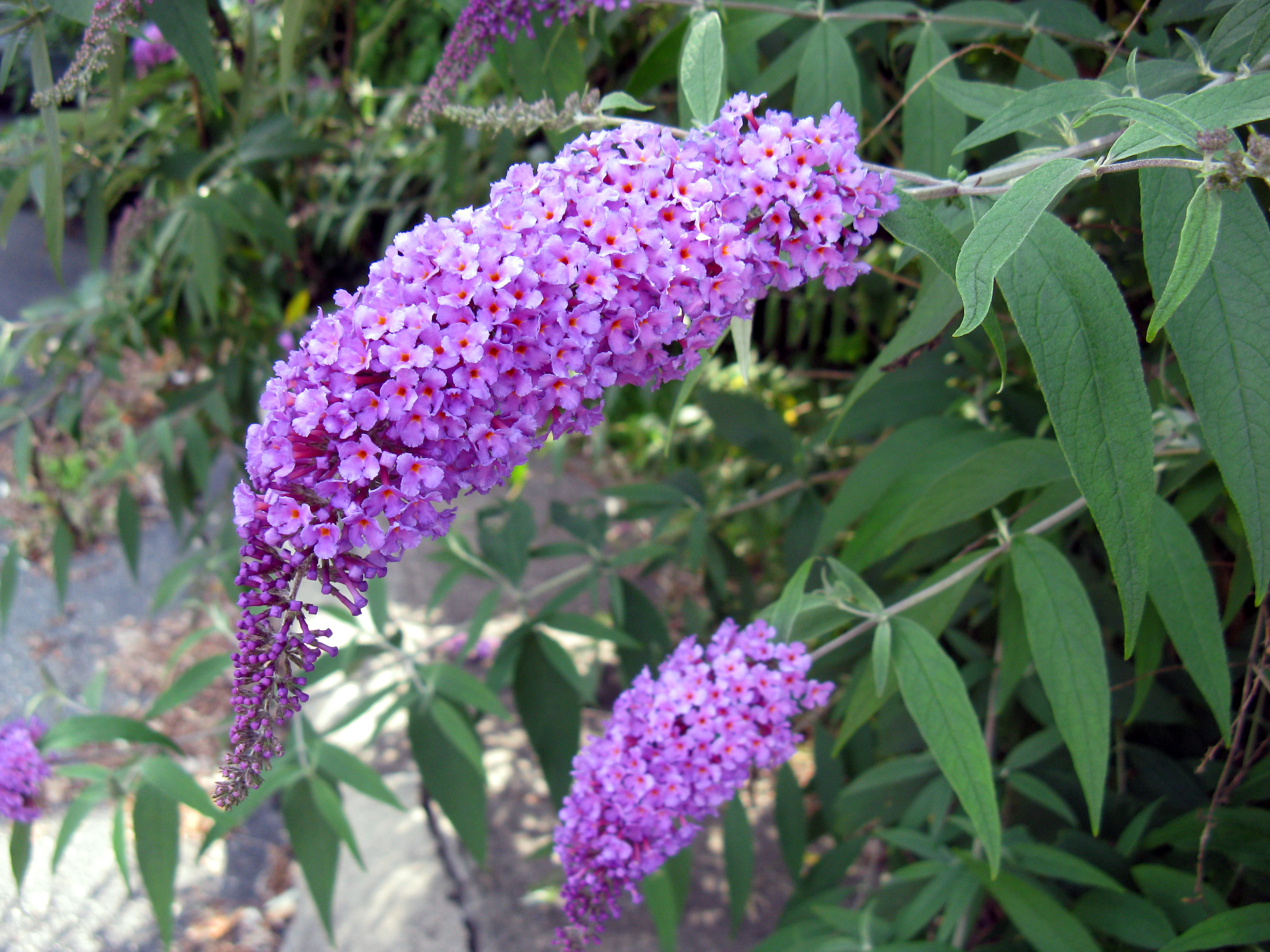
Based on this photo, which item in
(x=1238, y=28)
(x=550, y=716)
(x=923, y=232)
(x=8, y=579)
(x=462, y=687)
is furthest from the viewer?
(x=8, y=579)

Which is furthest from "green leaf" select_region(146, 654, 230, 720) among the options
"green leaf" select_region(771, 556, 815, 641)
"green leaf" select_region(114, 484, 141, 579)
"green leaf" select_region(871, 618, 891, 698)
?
"green leaf" select_region(871, 618, 891, 698)

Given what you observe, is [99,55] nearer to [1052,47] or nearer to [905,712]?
[1052,47]

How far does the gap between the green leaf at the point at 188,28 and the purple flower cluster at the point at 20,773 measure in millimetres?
1036

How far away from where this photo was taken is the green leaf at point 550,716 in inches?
60.7

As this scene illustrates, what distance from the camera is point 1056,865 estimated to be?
117 centimetres

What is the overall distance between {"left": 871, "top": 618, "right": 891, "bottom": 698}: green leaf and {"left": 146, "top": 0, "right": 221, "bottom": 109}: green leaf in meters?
1.04

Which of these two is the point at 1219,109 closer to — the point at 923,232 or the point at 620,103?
the point at 923,232

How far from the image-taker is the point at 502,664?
154 cm

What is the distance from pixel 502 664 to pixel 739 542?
1742mm

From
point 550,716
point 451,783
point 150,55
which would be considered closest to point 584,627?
point 550,716

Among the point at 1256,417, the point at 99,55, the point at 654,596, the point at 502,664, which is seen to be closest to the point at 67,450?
the point at 654,596

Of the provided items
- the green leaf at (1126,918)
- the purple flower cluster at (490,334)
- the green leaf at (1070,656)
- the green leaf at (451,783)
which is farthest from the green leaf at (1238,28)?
the green leaf at (451,783)

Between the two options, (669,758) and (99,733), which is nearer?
(669,758)

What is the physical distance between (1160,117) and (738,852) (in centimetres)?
134
